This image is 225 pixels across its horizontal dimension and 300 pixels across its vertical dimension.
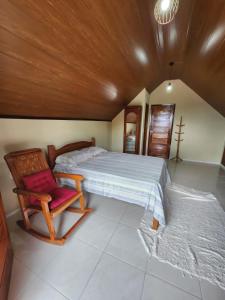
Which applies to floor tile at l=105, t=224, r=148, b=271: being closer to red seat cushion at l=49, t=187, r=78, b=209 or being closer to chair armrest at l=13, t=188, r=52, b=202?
red seat cushion at l=49, t=187, r=78, b=209

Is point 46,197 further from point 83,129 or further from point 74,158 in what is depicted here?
point 83,129

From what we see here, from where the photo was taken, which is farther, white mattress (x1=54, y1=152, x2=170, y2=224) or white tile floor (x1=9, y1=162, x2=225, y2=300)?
white mattress (x1=54, y1=152, x2=170, y2=224)

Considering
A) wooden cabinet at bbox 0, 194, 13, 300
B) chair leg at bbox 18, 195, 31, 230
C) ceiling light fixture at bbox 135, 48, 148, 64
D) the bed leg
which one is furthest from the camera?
ceiling light fixture at bbox 135, 48, 148, 64

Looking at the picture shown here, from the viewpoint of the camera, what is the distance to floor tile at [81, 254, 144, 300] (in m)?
1.12

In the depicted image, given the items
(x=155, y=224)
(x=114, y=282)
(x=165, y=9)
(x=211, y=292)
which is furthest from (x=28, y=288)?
(x=165, y=9)

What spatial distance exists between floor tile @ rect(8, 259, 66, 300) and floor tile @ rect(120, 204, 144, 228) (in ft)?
3.45

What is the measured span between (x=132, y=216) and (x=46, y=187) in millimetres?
1343

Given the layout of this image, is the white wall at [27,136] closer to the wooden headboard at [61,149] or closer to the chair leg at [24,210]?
the wooden headboard at [61,149]

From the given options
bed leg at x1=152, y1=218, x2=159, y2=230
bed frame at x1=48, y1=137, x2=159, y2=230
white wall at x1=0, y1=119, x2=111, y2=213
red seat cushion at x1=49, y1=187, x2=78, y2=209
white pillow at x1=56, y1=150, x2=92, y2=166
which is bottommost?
bed leg at x1=152, y1=218, x2=159, y2=230

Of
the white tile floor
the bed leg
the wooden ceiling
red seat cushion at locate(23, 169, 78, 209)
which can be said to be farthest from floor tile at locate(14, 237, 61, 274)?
the wooden ceiling

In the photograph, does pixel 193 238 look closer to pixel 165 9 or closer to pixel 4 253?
pixel 4 253

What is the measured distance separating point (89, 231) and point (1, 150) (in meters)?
1.64

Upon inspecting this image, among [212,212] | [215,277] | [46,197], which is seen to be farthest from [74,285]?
[212,212]

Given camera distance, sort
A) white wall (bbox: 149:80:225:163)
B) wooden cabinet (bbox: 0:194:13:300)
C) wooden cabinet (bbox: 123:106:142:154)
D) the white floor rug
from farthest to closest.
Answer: white wall (bbox: 149:80:225:163) → wooden cabinet (bbox: 123:106:142:154) → the white floor rug → wooden cabinet (bbox: 0:194:13:300)
